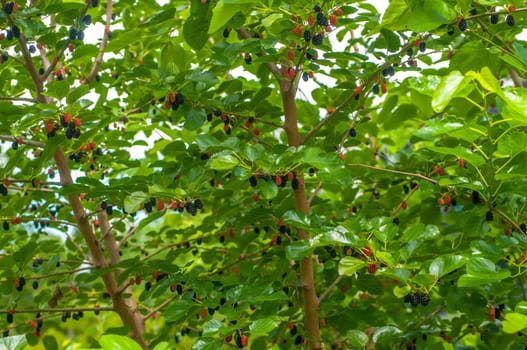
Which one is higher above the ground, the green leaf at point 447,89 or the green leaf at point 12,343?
the green leaf at point 447,89

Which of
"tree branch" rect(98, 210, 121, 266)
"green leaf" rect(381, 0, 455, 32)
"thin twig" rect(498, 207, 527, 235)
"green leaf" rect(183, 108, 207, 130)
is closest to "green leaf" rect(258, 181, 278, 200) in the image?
"green leaf" rect(183, 108, 207, 130)

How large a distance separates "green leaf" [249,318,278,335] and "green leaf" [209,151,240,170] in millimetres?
455

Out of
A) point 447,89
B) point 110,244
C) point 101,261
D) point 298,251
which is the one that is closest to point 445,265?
point 298,251

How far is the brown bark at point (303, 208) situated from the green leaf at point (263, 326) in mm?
667

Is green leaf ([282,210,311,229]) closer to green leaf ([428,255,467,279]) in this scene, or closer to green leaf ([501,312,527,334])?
green leaf ([428,255,467,279])

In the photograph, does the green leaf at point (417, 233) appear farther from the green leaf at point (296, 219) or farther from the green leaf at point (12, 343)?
the green leaf at point (12, 343)

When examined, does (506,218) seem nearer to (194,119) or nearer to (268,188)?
(268,188)

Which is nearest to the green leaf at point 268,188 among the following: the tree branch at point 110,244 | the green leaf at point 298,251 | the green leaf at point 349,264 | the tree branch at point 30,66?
the green leaf at point 298,251

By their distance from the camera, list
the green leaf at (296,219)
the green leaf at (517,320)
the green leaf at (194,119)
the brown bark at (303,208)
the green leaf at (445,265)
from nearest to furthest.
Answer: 1. the green leaf at (517,320)
2. the green leaf at (445,265)
3. the green leaf at (296,219)
4. the green leaf at (194,119)
5. the brown bark at (303,208)

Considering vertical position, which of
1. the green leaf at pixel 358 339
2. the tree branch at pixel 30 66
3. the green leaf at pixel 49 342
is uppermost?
the tree branch at pixel 30 66

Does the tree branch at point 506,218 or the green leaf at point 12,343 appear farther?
the tree branch at point 506,218

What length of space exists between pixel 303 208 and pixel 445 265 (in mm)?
835

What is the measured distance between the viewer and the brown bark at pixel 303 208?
241 centimetres

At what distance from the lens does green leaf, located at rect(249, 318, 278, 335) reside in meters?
1.75
